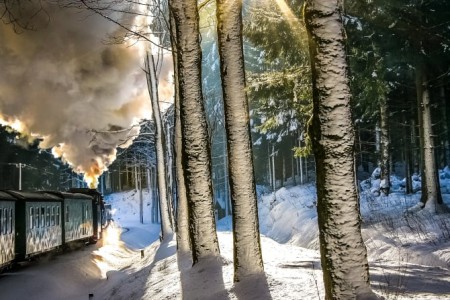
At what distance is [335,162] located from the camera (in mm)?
4301

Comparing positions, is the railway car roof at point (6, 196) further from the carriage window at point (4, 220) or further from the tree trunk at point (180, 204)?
the tree trunk at point (180, 204)

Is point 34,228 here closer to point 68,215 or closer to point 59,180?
point 68,215

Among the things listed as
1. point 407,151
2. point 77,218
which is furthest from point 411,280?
point 77,218

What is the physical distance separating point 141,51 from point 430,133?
12335mm

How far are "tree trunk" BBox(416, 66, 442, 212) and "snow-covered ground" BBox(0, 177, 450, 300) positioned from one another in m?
0.63

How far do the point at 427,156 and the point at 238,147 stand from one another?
29.9 ft

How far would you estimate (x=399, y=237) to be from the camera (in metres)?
11.7

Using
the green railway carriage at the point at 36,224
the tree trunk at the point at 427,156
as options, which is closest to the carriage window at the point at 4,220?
the green railway carriage at the point at 36,224

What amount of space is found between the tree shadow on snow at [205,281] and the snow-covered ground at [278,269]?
0.05ft

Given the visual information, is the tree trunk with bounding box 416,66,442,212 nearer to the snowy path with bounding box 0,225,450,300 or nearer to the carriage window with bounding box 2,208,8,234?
the snowy path with bounding box 0,225,450,300

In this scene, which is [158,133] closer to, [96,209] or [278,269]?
[96,209]

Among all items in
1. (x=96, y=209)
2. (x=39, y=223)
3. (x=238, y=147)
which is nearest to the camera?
(x=238, y=147)

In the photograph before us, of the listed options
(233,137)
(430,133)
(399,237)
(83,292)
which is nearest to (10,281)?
(83,292)

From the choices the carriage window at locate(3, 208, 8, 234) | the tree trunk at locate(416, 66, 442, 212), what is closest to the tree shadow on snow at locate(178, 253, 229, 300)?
the carriage window at locate(3, 208, 8, 234)
